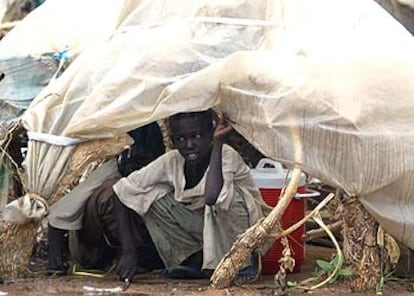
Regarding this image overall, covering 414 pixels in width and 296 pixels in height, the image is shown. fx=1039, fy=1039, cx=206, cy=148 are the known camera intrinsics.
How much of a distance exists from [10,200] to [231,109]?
158 centimetres

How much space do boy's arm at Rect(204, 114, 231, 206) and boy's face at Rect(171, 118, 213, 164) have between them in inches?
3.4

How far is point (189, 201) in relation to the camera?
584 cm

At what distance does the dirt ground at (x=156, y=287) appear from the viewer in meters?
5.52

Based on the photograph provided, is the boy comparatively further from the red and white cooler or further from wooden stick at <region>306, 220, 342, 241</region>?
wooden stick at <region>306, 220, 342, 241</region>

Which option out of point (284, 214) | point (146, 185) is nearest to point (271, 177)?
point (284, 214)

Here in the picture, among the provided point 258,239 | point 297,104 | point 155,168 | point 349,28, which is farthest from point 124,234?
point 349,28

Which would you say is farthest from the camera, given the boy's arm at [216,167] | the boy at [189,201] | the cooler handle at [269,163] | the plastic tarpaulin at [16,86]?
the cooler handle at [269,163]

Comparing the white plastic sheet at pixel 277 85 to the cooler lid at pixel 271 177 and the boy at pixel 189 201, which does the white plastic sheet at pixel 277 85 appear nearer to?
the boy at pixel 189 201

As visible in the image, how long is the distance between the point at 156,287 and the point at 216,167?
74 centimetres

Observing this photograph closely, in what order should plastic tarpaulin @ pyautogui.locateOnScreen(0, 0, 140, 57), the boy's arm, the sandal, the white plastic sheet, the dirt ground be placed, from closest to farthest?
the white plastic sheet < the dirt ground < the boy's arm < the sandal < plastic tarpaulin @ pyautogui.locateOnScreen(0, 0, 140, 57)

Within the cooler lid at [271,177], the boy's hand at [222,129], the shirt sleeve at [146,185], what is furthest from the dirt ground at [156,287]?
the boy's hand at [222,129]

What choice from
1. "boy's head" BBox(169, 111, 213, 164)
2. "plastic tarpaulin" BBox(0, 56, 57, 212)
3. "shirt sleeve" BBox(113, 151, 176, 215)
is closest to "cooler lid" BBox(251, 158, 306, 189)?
"boy's head" BBox(169, 111, 213, 164)

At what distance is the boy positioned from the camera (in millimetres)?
5727

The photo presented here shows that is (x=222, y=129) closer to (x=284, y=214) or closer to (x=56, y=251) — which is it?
(x=284, y=214)
